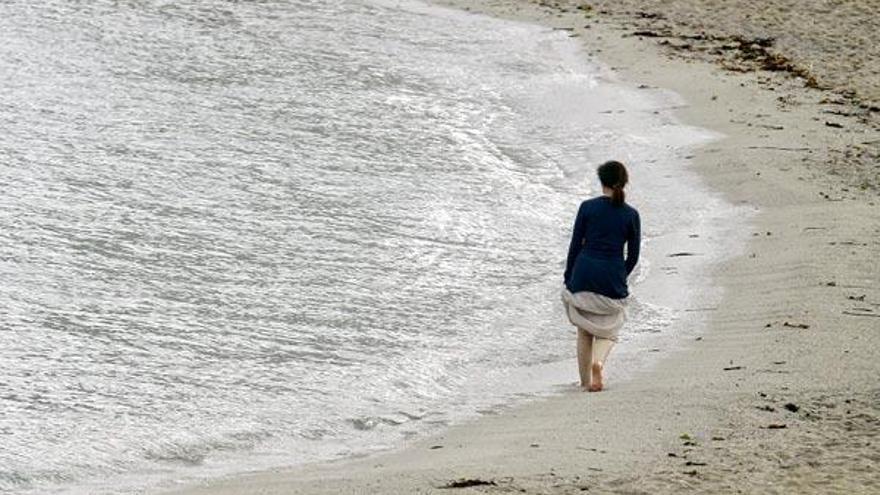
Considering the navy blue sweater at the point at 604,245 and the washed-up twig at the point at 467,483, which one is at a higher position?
the navy blue sweater at the point at 604,245

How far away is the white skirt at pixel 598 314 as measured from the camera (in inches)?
418

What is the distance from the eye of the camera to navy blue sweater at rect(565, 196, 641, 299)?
10508 millimetres

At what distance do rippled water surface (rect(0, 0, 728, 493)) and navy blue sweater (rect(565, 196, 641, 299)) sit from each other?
989 mm

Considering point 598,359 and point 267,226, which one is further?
point 267,226

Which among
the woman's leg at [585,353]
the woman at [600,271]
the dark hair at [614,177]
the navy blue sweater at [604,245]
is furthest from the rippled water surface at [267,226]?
the dark hair at [614,177]

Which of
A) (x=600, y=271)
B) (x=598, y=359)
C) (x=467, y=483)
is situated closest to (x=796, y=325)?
(x=598, y=359)

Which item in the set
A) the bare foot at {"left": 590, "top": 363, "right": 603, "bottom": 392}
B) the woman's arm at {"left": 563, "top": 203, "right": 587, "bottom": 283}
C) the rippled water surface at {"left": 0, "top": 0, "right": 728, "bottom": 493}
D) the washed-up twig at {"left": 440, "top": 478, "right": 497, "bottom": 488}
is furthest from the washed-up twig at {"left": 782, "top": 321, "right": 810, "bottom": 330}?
the washed-up twig at {"left": 440, "top": 478, "right": 497, "bottom": 488}

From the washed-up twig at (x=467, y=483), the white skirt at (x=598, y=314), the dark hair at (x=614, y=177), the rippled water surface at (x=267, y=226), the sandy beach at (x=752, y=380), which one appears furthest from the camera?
the white skirt at (x=598, y=314)

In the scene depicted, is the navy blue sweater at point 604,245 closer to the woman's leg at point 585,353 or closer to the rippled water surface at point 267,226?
the woman's leg at point 585,353

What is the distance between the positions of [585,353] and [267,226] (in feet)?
17.7

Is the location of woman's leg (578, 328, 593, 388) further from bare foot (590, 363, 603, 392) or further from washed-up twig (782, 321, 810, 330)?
washed-up twig (782, 321, 810, 330)

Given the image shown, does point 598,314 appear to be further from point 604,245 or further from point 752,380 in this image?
point 752,380

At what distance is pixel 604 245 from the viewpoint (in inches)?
415

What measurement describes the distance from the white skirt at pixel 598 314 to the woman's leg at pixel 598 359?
66mm
